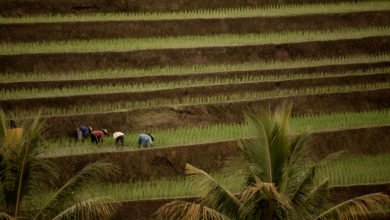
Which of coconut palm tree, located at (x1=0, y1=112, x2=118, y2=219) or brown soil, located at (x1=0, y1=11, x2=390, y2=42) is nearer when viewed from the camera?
coconut palm tree, located at (x1=0, y1=112, x2=118, y2=219)

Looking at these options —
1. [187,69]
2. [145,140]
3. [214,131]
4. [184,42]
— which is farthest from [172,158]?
[184,42]

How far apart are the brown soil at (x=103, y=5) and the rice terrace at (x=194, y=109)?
0.08 ft

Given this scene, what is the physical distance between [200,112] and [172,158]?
165cm

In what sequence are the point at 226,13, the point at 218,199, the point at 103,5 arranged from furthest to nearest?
1. the point at 226,13
2. the point at 103,5
3. the point at 218,199

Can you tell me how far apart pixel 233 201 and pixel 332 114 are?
19.2 ft

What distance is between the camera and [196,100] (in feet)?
52.0

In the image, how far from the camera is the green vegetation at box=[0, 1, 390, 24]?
18.3m

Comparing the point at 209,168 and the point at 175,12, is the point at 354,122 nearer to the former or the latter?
the point at 209,168

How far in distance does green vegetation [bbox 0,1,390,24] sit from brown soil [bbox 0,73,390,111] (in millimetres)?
2623

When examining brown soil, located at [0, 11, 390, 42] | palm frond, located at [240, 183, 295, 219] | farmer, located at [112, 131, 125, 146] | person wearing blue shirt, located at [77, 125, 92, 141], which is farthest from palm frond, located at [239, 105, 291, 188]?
brown soil, located at [0, 11, 390, 42]

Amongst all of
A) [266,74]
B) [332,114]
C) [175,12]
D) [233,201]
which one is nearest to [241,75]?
[266,74]

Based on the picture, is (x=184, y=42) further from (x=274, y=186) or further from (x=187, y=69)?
(x=274, y=186)

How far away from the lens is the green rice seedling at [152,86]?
617 inches

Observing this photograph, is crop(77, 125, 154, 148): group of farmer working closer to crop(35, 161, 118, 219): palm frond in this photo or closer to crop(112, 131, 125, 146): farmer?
crop(112, 131, 125, 146): farmer
